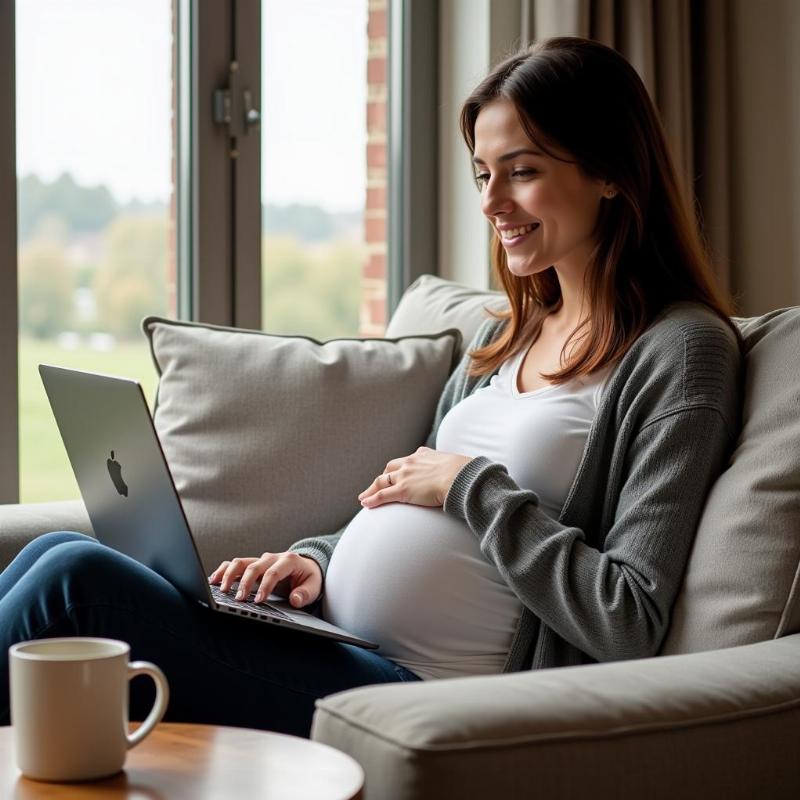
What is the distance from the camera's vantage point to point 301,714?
1.30 metres

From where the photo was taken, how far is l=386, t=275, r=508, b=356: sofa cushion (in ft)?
6.55

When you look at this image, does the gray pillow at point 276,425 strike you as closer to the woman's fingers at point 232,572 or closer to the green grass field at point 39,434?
the woman's fingers at point 232,572

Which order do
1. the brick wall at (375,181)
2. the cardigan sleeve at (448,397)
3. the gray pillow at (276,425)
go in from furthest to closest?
1. the brick wall at (375,181)
2. the gray pillow at (276,425)
3. the cardigan sleeve at (448,397)

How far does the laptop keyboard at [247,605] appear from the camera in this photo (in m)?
1.32

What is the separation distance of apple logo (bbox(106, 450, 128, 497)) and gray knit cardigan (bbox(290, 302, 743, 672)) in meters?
0.38

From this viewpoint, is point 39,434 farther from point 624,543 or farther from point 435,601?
point 624,543

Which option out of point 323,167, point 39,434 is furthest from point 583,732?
point 323,167

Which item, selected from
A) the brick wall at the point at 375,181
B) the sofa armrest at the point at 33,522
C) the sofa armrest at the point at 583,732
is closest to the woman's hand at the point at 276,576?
the sofa armrest at the point at 33,522

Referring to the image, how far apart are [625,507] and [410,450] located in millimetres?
536

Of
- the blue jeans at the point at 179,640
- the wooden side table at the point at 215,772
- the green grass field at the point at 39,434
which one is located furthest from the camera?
Answer: the green grass field at the point at 39,434

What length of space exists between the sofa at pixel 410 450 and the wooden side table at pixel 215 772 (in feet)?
0.16

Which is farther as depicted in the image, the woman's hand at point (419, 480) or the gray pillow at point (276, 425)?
the gray pillow at point (276, 425)

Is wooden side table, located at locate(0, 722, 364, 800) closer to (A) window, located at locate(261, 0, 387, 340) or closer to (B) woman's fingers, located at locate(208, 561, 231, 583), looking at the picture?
(B) woman's fingers, located at locate(208, 561, 231, 583)

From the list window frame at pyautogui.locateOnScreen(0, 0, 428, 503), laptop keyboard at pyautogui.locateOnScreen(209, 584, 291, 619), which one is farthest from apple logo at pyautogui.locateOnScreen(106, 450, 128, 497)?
window frame at pyautogui.locateOnScreen(0, 0, 428, 503)
